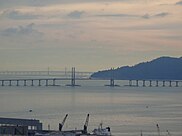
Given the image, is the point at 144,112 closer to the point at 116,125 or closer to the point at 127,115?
the point at 127,115

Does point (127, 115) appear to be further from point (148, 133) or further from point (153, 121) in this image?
point (148, 133)

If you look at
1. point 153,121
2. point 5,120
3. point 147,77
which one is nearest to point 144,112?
point 153,121

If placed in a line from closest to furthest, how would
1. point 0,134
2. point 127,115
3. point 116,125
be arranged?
1. point 0,134
2. point 116,125
3. point 127,115

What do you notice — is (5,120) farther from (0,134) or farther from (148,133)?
(148,133)

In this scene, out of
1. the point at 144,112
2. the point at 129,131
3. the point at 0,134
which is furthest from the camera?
the point at 144,112

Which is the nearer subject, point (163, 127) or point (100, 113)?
point (163, 127)

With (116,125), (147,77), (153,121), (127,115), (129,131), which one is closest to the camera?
(129,131)

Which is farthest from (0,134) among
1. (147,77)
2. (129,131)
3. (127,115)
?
(147,77)

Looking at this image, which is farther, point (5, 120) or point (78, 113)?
point (78, 113)

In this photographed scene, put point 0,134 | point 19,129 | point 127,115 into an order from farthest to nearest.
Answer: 1. point 127,115
2. point 19,129
3. point 0,134
